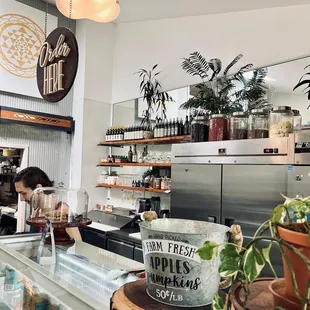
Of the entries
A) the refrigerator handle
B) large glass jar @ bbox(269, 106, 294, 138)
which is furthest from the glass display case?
large glass jar @ bbox(269, 106, 294, 138)

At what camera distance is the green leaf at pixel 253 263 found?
1.69 feet

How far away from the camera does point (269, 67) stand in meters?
3.47

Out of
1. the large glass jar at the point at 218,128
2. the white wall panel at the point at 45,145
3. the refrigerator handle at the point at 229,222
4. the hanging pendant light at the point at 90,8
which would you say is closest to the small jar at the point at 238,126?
the large glass jar at the point at 218,128

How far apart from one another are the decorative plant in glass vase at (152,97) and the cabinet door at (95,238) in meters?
1.71

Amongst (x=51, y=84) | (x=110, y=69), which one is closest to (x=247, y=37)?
(x=51, y=84)

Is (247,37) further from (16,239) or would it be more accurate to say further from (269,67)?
(16,239)

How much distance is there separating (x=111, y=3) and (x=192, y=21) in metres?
1.98

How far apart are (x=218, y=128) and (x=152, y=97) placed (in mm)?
1864

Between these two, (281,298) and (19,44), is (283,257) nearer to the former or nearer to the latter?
(281,298)

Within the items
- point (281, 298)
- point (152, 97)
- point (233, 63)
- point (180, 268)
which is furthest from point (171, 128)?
point (281, 298)

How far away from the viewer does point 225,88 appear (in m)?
3.70

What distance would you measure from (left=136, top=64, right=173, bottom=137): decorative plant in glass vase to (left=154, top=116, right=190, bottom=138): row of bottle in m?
0.26

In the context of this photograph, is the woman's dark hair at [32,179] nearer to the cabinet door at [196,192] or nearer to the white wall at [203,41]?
the cabinet door at [196,192]

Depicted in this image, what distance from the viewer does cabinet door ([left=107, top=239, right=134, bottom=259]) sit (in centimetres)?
386
